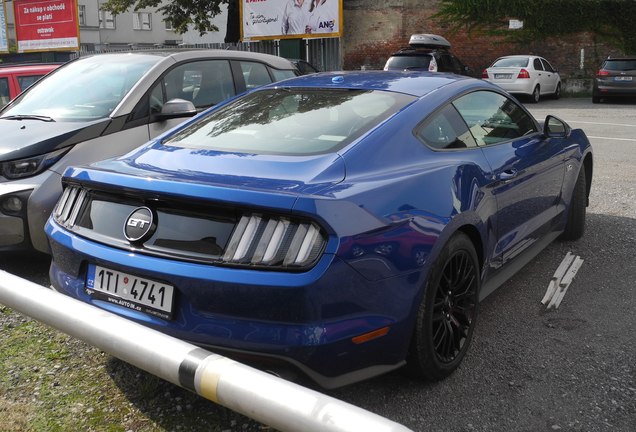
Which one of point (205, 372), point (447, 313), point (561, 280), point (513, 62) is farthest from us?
point (513, 62)

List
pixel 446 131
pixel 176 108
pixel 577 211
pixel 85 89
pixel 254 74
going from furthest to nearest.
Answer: pixel 254 74
pixel 85 89
pixel 577 211
pixel 176 108
pixel 446 131

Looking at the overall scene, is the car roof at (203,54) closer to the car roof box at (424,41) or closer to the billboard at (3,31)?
the car roof box at (424,41)

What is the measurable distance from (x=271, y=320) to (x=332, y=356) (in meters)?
0.28

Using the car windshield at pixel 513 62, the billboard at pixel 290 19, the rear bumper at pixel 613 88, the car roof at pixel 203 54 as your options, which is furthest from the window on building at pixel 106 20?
the car roof at pixel 203 54

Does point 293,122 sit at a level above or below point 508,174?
above

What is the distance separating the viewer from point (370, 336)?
8.94ft

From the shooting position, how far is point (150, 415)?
298cm

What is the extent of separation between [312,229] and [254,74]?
4.50m

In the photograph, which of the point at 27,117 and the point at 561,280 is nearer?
the point at 561,280

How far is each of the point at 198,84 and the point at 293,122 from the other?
2915mm

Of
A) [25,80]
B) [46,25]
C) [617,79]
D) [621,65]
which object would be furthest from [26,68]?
[46,25]

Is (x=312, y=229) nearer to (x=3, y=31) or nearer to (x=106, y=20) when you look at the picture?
(x=3, y=31)

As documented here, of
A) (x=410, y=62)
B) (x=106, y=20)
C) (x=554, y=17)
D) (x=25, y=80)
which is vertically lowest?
(x=25, y=80)

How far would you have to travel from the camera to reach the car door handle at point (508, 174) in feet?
12.5
